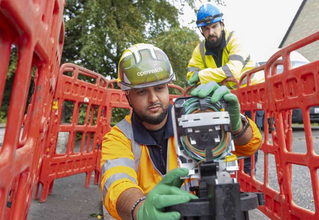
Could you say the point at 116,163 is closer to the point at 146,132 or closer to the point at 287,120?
the point at 146,132

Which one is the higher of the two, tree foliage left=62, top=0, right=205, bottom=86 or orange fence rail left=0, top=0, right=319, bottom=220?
tree foliage left=62, top=0, right=205, bottom=86

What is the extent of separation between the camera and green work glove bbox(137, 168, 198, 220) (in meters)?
1.26

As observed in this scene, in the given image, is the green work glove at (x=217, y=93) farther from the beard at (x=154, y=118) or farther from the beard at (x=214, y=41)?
the beard at (x=214, y=41)

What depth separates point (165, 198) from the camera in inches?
50.2

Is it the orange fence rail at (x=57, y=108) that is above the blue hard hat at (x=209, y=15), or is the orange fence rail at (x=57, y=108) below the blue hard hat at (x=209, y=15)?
below

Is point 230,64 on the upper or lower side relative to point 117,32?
lower

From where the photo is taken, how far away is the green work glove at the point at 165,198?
49.6 inches

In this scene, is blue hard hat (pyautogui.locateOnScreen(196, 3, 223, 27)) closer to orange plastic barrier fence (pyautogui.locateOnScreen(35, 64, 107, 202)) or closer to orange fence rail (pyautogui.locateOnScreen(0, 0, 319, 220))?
orange fence rail (pyautogui.locateOnScreen(0, 0, 319, 220))

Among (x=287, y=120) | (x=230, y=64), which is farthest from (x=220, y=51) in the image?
(x=287, y=120)

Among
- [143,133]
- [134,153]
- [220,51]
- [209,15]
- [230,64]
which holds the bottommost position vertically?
[134,153]

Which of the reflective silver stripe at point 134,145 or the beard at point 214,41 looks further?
the beard at point 214,41

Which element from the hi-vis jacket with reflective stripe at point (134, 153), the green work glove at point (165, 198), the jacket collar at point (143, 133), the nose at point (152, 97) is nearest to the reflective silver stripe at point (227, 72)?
the hi-vis jacket with reflective stripe at point (134, 153)

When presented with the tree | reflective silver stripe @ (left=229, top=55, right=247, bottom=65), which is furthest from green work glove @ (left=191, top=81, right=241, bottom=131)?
the tree

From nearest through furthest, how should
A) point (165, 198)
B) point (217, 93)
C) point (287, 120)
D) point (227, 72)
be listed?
point (165, 198) → point (217, 93) → point (287, 120) → point (227, 72)
